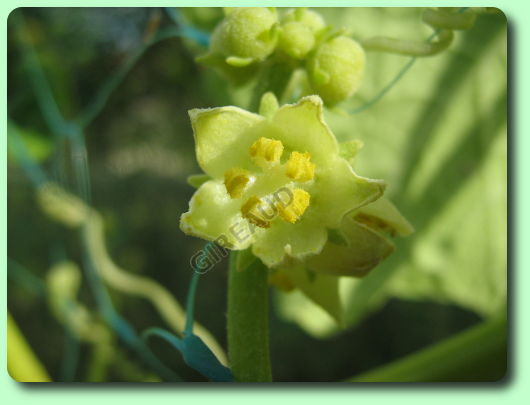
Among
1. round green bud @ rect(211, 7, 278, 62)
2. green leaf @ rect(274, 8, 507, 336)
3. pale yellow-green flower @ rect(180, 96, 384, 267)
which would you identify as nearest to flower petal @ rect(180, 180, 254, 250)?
pale yellow-green flower @ rect(180, 96, 384, 267)

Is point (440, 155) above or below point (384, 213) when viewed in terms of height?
below

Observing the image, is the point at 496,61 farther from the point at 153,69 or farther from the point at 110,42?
the point at 153,69

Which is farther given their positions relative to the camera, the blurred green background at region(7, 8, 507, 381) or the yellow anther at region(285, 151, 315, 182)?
the blurred green background at region(7, 8, 507, 381)

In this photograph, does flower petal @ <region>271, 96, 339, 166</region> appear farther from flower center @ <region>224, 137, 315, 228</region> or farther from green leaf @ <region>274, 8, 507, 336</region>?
green leaf @ <region>274, 8, 507, 336</region>

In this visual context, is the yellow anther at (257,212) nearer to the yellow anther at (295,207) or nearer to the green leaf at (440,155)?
the yellow anther at (295,207)

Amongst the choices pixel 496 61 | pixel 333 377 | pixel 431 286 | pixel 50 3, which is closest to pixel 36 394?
pixel 50 3

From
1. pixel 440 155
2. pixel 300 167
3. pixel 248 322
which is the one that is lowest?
pixel 440 155

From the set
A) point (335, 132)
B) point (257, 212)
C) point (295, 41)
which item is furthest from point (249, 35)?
point (335, 132)

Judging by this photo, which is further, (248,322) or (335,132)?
(335,132)

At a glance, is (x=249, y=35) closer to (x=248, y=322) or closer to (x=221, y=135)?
(x=221, y=135)
